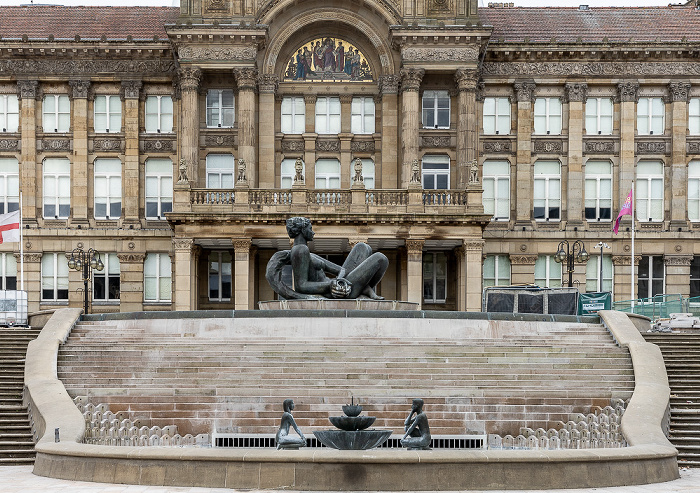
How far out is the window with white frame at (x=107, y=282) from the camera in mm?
56469

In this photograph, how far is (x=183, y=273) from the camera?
49.6 metres

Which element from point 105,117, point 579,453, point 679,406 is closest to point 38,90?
point 105,117

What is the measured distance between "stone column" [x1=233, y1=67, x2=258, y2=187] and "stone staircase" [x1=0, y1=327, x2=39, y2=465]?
21804 mm

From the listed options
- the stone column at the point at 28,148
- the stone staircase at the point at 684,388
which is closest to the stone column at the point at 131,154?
the stone column at the point at 28,148

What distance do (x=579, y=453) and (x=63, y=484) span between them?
983 centimetres

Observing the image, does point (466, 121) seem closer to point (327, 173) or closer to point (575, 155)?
point (575, 155)

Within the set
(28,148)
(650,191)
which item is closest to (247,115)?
(28,148)

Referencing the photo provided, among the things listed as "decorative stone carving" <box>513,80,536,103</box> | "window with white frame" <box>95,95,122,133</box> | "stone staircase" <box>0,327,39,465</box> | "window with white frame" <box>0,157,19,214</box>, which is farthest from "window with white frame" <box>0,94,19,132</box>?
"decorative stone carving" <box>513,80,536,103</box>

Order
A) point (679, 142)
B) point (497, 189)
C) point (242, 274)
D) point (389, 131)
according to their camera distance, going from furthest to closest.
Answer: point (679, 142), point (497, 189), point (389, 131), point (242, 274)

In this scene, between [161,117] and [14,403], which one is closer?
[14,403]

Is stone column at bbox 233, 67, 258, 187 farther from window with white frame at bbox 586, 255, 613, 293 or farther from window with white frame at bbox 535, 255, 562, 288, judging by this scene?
window with white frame at bbox 586, 255, 613, 293

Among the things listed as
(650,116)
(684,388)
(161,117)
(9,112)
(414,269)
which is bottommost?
(684,388)

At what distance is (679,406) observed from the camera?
28312mm

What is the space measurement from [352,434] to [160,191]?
126 ft
